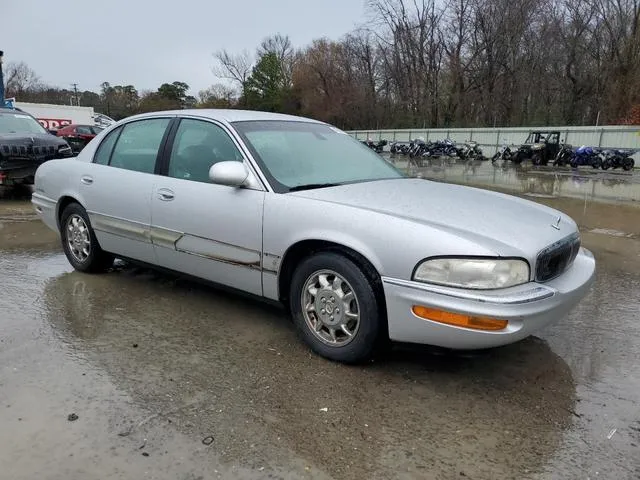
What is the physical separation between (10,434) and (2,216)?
6763 millimetres

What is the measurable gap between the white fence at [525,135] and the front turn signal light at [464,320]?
27763mm

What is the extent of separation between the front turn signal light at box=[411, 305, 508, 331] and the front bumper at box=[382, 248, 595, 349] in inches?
0.8

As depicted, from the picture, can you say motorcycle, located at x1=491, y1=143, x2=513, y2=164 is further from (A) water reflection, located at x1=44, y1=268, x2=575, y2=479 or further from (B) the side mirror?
(B) the side mirror

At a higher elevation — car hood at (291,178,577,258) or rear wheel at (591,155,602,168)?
car hood at (291,178,577,258)

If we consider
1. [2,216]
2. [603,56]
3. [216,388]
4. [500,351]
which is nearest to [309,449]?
[216,388]

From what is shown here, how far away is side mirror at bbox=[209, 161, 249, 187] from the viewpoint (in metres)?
3.51

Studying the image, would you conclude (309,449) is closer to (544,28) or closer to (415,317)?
(415,317)

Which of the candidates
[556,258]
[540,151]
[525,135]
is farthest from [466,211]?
[525,135]

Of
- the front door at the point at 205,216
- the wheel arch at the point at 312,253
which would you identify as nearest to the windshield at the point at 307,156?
the front door at the point at 205,216

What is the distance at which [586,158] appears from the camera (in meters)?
24.5

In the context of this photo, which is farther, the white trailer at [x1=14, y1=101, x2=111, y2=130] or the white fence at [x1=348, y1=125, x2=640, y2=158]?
the white trailer at [x1=14, y1=101, x2=111, y2=130]

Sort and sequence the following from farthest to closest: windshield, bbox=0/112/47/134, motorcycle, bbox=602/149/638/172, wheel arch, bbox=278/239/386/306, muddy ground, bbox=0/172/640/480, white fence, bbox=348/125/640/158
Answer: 1. white fence, bbox=348/125/640/158
2. motorcycle, bbox=602/149/638/172
3. windshield, bbox=0/112/47/134
4. wheel arch, bbox=278/239/386/306
5. muddy ground, bbox=0/172/640/480

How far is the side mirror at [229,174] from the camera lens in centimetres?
351

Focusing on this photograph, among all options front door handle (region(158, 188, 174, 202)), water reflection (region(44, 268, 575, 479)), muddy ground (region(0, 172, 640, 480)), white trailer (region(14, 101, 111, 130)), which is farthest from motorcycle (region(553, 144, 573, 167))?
white trailer (region(14, 101, 111, 130))
